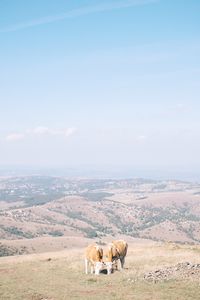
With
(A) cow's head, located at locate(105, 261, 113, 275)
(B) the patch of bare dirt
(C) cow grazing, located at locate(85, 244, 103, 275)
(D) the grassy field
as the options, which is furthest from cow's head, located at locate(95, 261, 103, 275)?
(B) the patch of bare dirt

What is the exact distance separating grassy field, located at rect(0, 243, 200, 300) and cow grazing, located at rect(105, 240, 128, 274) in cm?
82

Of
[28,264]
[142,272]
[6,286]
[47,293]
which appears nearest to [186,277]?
[142,272]

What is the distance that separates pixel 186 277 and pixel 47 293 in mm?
9594

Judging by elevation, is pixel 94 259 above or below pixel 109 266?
above

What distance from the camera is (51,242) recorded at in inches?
5669

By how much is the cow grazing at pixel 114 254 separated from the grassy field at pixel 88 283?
2.69 feet

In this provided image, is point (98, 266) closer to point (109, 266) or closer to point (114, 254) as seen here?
point (109, 266)

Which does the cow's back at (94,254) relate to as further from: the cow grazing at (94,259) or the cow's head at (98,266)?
the cow's head at (98,266)

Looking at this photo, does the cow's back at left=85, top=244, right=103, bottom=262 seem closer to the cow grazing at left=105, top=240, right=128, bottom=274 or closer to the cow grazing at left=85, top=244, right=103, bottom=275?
the cow grazing at left=85, top=244, right=103, bottom=275

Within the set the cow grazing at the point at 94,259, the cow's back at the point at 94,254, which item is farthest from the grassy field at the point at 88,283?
the cow's back at the point at 94,254

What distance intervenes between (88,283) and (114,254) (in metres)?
5.91

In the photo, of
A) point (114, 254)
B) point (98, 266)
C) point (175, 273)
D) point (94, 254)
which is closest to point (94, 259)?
point (94, 254)

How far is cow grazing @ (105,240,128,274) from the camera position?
33.5 metres

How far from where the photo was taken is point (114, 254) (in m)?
34.8
